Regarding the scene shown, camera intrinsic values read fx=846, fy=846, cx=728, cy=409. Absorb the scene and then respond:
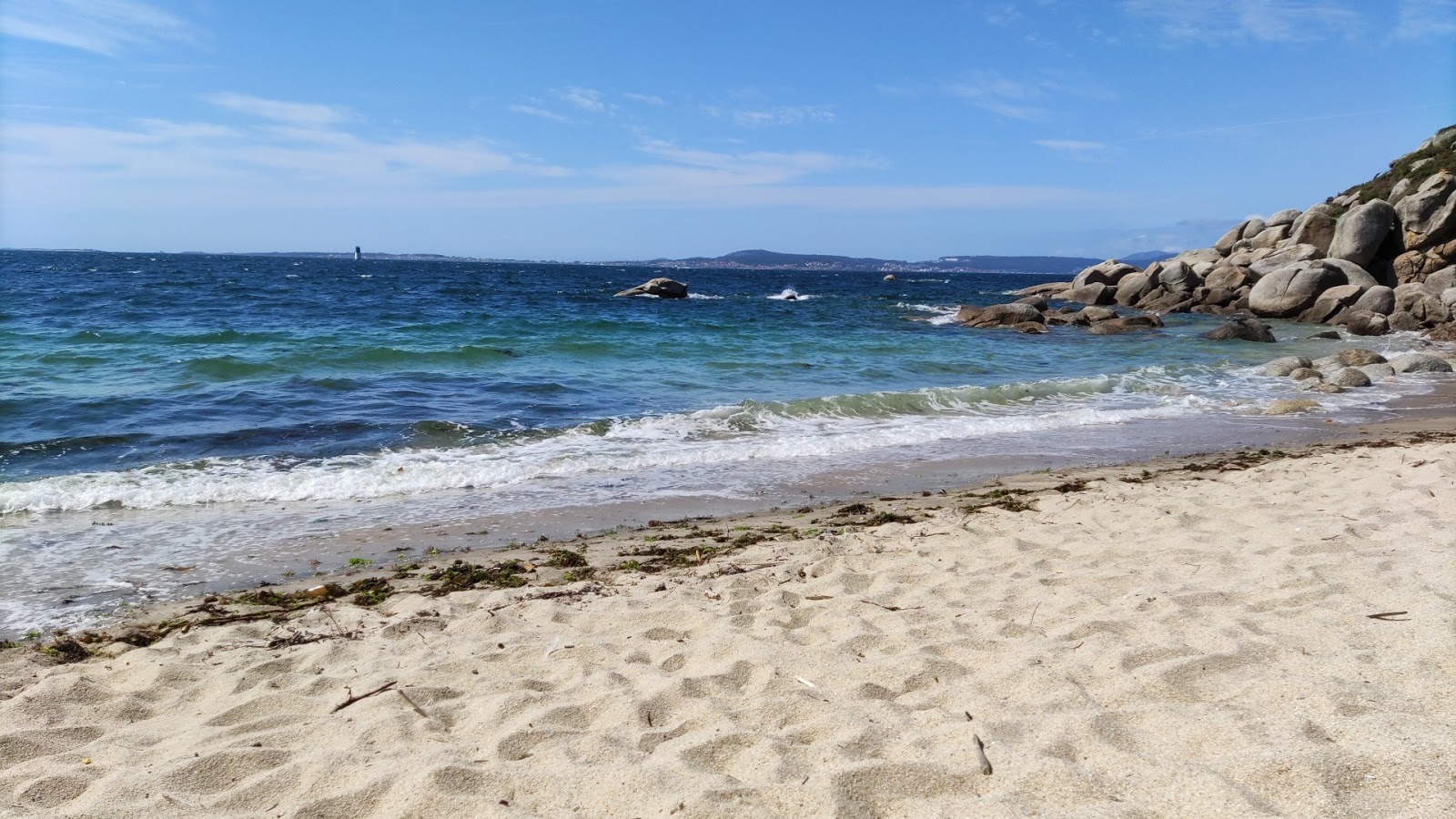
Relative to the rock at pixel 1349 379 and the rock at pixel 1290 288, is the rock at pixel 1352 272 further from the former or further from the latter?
the rock at pixel 1349 379

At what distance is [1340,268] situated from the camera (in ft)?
95.1

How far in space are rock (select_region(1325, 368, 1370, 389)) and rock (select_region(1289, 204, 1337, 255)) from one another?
71.2 feet

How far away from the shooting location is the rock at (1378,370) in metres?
15.9

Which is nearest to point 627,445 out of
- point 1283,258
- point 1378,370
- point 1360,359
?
point 1378,370

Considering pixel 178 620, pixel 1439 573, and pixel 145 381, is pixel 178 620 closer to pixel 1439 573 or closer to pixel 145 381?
pixel 1439 573

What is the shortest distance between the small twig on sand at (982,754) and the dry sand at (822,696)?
13 millimetres

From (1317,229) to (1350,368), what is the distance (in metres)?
22.3

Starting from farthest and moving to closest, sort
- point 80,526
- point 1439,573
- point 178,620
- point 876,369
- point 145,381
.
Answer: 1. point 876,369
2. point 145,381
3. point 80,526
4. point 178,620
5. point 1439,573

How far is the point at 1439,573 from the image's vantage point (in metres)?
4.28

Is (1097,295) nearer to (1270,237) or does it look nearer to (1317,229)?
(1270,237)

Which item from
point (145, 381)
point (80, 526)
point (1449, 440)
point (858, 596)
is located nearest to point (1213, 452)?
point (1449, 440)

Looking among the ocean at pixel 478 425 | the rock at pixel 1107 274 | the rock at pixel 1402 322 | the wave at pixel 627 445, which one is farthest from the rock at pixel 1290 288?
the wave at pixel 627 445

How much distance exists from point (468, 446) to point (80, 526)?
3698 mm

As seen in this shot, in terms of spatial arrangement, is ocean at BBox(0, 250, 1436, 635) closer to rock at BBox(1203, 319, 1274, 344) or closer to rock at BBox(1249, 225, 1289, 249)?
rock at BBox(1203, 319, 1274, 344)
